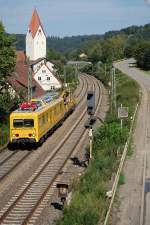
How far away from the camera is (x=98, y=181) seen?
2336cm

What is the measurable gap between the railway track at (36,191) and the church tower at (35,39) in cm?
8923

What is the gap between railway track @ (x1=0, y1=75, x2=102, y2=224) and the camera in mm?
20695

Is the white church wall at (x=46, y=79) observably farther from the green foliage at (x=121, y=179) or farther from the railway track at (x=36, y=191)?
the green foliage at (x=121, y=179)

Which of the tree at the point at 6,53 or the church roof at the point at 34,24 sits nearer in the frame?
the tree at the point at 6,53

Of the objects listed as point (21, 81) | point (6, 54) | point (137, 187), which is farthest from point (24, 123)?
point (21, 81)

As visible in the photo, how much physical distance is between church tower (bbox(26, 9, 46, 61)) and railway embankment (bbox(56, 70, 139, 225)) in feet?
284

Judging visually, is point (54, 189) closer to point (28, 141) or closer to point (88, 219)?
point (88, 219)

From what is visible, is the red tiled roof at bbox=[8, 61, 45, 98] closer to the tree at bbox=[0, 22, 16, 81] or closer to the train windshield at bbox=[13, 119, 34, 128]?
the tree at bbox=[0, 22, 16, 81]

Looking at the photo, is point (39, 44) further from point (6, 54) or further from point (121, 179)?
point (121, 179)

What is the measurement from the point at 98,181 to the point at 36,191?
3070mm

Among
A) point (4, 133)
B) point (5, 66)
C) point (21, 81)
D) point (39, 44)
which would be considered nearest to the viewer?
point (4, 133)

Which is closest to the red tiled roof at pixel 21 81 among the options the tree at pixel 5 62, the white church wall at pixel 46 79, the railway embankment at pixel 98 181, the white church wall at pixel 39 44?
the tree at pixel 5 62

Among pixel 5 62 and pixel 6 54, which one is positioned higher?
pixel 6 54

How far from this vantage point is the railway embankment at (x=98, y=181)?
1825 cm
